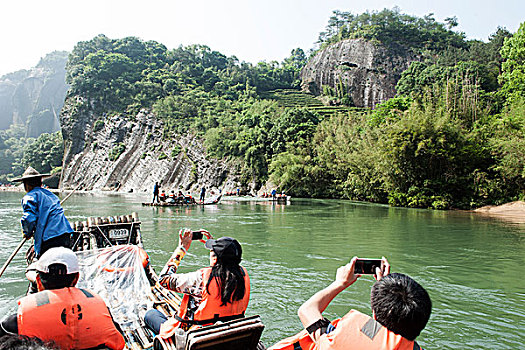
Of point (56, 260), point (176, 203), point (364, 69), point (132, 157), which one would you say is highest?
point (364, 69)

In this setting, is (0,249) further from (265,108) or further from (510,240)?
(265,108)

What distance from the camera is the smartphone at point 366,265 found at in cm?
224

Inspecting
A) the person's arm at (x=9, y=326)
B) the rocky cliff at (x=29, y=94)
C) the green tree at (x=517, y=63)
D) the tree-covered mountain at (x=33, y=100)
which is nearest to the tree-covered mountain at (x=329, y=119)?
the green tree at (x=517, y=63)

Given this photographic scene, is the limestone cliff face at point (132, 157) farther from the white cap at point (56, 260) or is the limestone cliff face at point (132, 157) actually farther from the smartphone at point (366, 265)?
the smartphone at point (366, 265)

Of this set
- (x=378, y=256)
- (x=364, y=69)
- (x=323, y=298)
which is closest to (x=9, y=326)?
(x=323, y=298)

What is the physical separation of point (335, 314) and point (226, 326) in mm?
4128

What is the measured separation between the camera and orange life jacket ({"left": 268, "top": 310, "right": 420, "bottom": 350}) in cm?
187

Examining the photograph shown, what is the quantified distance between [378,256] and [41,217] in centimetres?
840

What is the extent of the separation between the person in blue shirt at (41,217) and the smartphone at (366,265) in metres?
4.35

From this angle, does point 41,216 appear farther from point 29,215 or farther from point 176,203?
point 176,203

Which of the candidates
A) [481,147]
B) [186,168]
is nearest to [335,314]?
[481,147]

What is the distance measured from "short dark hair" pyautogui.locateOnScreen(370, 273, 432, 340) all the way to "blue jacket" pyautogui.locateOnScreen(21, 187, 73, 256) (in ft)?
15.0

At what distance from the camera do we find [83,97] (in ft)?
228

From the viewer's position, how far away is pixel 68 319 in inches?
94.7
